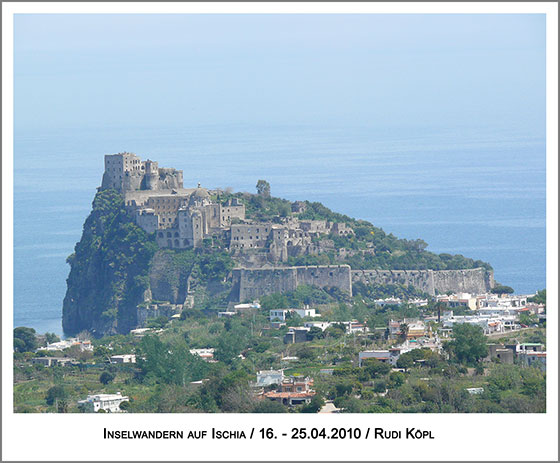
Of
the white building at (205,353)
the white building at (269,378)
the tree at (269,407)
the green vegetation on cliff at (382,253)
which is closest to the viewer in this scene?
the tree at (269,407)

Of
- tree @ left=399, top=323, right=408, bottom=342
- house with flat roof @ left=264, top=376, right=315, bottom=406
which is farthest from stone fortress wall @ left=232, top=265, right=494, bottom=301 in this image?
house with flat roof @ left=264, top=376, right=315, bottom=406

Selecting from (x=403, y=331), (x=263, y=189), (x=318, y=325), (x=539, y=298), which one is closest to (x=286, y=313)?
(x=318, y=325)

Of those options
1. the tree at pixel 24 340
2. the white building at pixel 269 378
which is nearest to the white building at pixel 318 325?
the tree at pixel 24 340

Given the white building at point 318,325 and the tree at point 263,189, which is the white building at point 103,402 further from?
the tree at point 263,189

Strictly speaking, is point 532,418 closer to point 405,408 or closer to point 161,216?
point 405,408

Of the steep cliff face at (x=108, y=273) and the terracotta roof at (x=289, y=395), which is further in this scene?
the steep cliff face at (x=108, y=273)
